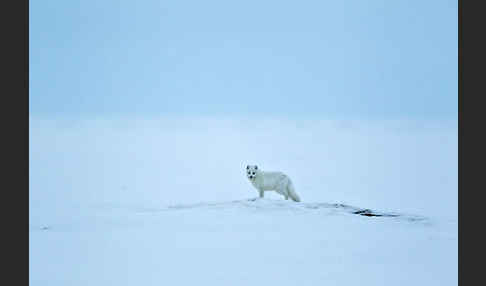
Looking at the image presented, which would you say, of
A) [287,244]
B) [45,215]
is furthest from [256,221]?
[45,215]

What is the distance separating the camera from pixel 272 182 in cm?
1244

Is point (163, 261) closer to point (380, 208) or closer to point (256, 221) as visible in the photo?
point (256, 221)

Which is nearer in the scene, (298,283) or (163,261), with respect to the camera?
(298,283)

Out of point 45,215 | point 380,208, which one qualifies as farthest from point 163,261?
point 380,208

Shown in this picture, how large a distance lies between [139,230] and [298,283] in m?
3.53

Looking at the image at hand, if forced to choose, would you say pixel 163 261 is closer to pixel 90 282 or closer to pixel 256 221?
pixel 90 282

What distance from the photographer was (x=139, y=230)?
937cm

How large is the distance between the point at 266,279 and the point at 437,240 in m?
3.57

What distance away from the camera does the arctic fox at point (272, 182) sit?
1241 centimetres

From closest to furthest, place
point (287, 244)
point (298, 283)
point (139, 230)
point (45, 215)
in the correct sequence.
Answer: point (298, 283) → point (287, 244) → point (139, 230) → point (45, 215)

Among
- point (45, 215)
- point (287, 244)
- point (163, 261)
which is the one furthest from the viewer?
point (45, 215)

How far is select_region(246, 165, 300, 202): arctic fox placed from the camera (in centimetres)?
1241

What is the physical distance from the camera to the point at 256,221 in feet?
32.6

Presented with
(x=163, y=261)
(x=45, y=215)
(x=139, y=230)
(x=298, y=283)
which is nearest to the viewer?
(x=298, y=283)
